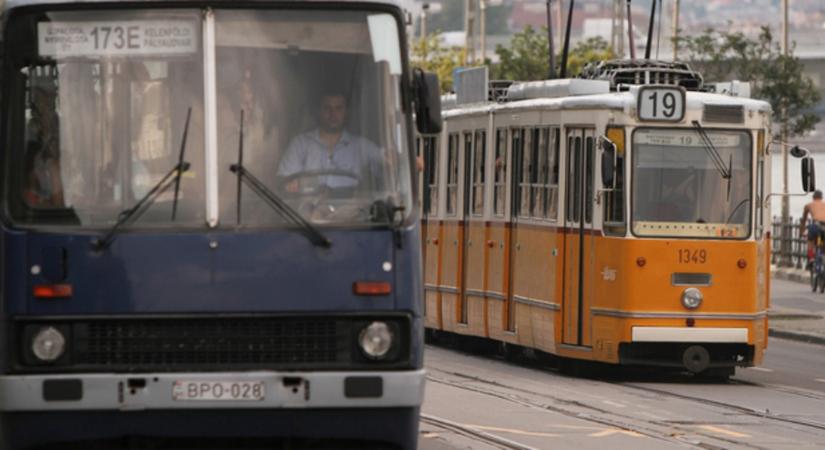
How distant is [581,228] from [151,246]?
10.6m

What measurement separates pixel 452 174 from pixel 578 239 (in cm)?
380

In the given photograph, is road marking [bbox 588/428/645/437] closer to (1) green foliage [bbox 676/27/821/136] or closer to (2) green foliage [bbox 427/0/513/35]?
(1) green foliage [bbox 676/27/821/136]

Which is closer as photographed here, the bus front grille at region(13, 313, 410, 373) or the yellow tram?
the bus front grille at region(13, 313, 410, 373)

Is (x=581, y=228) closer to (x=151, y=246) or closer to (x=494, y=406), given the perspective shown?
(x=494, y=406)

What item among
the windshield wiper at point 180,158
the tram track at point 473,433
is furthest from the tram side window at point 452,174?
the windshield wiper at point 180,158

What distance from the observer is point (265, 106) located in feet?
34.4

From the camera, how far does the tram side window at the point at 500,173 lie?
22312 mm

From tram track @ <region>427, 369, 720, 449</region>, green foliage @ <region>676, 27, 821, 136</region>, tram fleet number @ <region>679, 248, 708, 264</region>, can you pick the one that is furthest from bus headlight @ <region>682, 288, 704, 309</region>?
green foliage @ <region>676, 27, 821, 136</region>

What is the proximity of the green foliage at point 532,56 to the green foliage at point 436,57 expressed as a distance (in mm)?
5004

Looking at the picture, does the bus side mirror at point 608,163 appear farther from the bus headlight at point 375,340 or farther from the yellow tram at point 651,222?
the bus headlight at point 375,340

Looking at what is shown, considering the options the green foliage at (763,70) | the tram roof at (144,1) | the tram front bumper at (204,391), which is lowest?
the tram front bumper at (204,391)

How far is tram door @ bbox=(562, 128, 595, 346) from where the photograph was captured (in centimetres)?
2034

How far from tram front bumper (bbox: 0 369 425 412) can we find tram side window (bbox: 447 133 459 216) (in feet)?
44.9

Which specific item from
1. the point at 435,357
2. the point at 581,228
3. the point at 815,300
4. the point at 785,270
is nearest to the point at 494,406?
Answer: the point at 581,228
